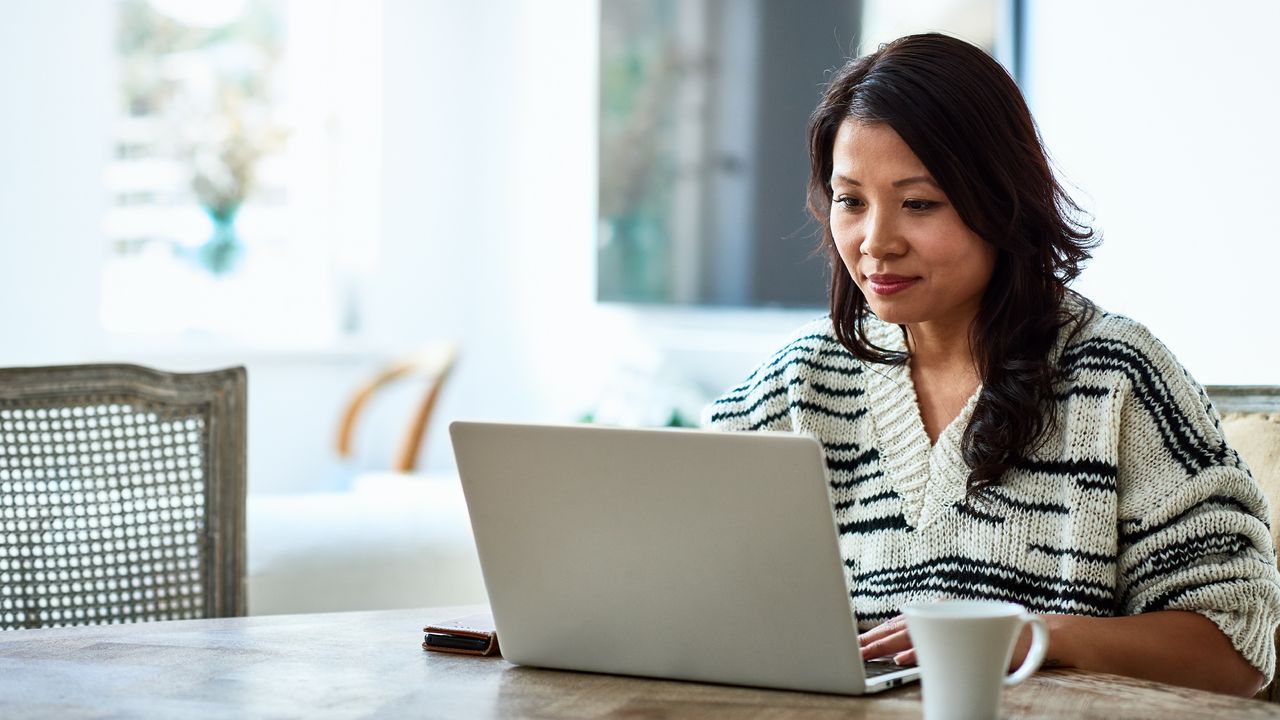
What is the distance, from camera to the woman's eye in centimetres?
138

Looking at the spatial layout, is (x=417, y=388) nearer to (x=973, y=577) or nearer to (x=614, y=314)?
(x=614, y=314)

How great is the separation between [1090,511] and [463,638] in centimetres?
58

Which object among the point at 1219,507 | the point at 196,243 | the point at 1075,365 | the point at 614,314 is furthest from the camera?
the point at 196,243

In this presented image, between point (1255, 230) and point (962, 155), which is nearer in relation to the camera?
point (962, 155)

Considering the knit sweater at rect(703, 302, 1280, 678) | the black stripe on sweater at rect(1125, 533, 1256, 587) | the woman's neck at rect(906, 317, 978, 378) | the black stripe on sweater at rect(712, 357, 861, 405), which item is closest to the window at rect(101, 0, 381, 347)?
the black stripe on sweater at rect(712, 357, 861, 405)

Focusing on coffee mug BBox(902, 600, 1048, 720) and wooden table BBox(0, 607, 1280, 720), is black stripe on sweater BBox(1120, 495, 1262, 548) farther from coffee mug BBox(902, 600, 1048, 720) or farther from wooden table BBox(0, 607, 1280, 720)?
coffee mug BBox(902, 600, 1048, 720)

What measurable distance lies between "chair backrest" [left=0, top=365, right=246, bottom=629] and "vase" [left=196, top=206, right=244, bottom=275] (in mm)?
3454

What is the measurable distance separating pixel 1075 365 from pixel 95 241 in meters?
3.91

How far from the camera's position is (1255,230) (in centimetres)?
200

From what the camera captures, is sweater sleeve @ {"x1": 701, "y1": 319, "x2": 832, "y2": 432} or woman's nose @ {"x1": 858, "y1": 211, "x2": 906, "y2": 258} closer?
woman's nose @ {"x1": 858, "y1": 211, "x2": 906, "y2": 258}

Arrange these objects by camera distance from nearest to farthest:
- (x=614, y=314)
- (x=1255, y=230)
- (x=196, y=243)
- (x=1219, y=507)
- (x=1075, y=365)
Result: 1. (x=1219, y=507)
2. (x=1075, y=365)
3. (x=1255, y=230)
4. (x=614, y=314)
5. (x=196, y=243)

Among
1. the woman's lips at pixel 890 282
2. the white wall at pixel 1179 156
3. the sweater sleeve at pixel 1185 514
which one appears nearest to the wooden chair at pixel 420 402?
the white wall at pixel 1179 156

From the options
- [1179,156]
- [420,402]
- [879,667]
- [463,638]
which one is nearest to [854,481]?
[879,667]

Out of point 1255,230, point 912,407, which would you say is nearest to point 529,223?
point 1255,230
